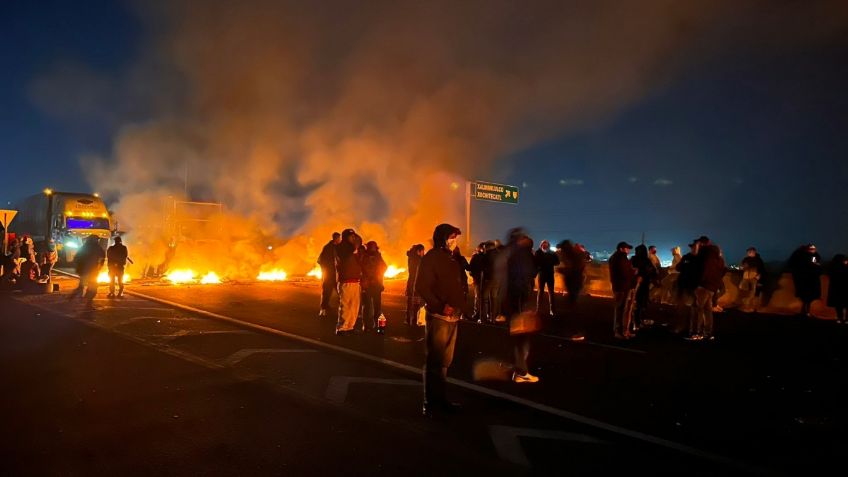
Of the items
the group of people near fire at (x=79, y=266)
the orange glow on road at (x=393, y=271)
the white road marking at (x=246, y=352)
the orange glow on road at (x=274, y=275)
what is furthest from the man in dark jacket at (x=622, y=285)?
the orange glow on road at (x=393, y=271)

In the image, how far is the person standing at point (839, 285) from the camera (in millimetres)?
10648

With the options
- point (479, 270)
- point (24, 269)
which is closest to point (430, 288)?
point (479, 270)

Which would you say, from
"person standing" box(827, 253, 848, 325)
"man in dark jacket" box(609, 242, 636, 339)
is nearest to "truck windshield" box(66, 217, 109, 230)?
"man in dark jacket" box(609, 242, 636, 339)

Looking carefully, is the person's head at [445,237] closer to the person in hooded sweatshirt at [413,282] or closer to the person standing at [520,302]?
the person standing at [520,302]

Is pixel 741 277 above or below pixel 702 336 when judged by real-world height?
above

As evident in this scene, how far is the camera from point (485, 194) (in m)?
20.8

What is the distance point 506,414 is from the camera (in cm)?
503

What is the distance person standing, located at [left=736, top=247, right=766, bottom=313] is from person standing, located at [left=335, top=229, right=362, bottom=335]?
8788 mm

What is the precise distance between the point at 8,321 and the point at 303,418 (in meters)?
7.58

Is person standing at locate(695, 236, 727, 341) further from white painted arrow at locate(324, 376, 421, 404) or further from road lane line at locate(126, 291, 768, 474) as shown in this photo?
white painted arrow at locate(324, 376, 421, 404)

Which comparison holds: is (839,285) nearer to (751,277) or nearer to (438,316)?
(751,277)

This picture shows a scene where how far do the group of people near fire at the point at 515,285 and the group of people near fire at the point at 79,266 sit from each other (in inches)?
216

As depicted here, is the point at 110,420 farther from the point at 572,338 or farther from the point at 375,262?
the point at 572,338

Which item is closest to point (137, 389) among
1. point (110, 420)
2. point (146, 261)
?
point (110, 420)
